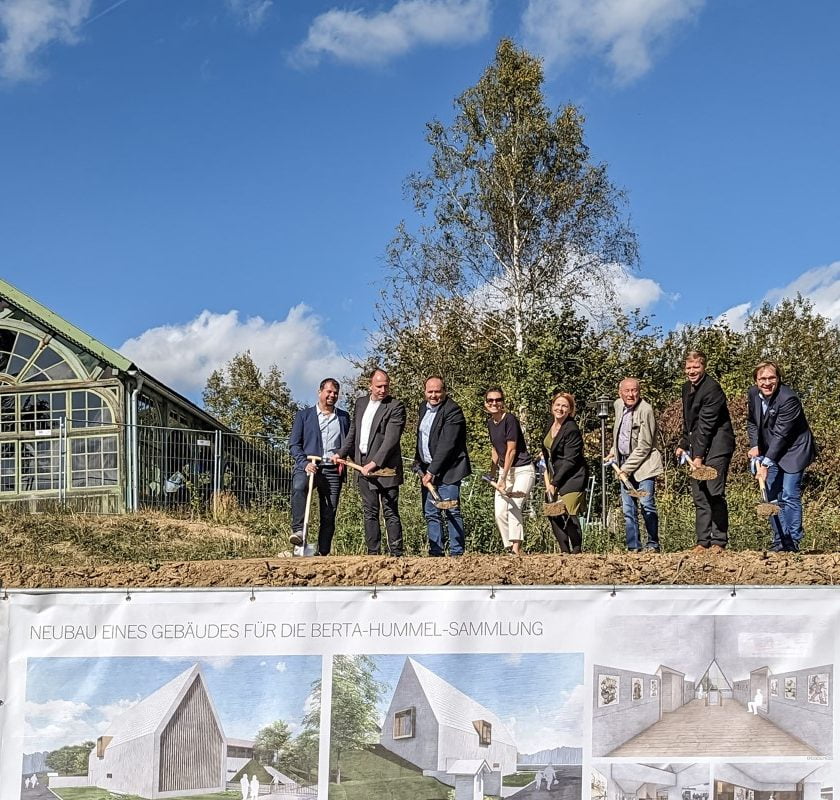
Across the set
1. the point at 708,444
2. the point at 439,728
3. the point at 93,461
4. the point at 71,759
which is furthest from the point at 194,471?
the point at 439,728

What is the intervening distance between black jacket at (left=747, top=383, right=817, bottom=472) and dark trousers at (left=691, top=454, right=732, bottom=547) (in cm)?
40

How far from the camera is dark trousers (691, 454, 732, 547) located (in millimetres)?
9016

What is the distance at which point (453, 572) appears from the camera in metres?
6.93

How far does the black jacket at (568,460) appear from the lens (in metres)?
9.48

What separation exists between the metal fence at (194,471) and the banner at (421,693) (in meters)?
12.1

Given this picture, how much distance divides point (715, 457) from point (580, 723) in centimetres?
434

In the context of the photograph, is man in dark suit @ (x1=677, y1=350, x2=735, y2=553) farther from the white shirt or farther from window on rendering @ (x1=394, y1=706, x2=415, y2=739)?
window on rendering @ (x1=394, y1=706, x2=415, y2=739)

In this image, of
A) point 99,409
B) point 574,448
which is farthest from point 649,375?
point 574,448

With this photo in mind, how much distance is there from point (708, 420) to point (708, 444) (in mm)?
215

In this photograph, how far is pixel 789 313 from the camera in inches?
1442

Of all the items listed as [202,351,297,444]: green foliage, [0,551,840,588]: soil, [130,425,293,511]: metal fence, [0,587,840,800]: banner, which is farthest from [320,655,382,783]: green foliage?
[202,351,297,444]: green foliage

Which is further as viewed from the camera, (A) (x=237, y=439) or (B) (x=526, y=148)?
(B) (x=526, y=148)

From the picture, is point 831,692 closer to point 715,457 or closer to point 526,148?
point 715,457

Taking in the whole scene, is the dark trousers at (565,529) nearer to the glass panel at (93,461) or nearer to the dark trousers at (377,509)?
the dark trousers at (377,509)
